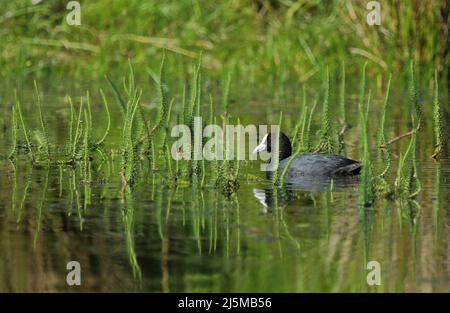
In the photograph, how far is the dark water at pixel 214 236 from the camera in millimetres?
6281

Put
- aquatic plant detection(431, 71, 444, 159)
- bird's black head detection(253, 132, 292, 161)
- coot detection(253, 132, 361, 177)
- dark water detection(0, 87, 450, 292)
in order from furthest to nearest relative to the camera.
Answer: bird's black head detection(253, 132, 292, 161) → coot detection(253, 132, 361, 177) → aquatic plant detection(431, 71, 444, 159) → dark water detection(0, 87, 450, 292)

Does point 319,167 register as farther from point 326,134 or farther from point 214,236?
point 214,236

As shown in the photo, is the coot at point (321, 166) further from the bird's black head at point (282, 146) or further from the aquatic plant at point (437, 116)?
the bird's black head at point (282, 146)

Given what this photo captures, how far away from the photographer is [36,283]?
6.23 m

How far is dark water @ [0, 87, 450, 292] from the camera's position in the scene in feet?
20.6

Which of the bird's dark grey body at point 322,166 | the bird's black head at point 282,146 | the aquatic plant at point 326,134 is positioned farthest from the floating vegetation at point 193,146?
the bird's black head at point 282,146

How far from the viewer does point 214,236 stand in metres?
7.25

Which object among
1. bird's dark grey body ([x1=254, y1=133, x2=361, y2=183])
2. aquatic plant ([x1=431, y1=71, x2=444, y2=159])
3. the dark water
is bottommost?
the dark water

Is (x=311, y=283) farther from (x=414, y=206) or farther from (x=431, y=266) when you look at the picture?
(x=414, y=206)

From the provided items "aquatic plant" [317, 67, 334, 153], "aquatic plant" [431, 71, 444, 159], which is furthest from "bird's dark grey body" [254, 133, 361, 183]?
"aquatic plant" [431, 71, 444, 159]

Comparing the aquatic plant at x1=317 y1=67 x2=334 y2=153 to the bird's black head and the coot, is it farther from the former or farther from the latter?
the bird's black head

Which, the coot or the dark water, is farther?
the coot

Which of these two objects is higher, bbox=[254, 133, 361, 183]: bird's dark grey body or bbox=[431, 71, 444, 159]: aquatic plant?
bbox=[431, 71, 444, 159]: aquatic plant

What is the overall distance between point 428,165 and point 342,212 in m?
2.21
